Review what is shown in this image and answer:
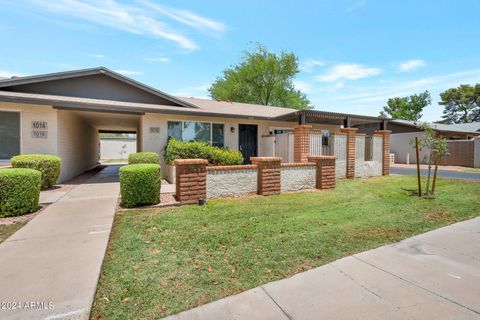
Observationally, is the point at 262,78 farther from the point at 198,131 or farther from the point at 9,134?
the point at 9,134

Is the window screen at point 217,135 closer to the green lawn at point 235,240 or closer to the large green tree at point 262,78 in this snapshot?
the green lawn at point 235,240

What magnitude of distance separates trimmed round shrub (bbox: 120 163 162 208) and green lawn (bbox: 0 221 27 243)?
1.91 metres

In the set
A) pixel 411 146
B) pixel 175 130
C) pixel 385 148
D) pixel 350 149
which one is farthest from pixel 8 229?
pixel 411 146

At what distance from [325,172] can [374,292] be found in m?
6.19

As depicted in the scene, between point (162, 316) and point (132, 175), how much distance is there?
13.6 feet

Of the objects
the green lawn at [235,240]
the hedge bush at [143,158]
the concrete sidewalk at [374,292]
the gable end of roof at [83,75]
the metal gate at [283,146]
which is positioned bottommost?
the concrete sidewalk at [374,292]

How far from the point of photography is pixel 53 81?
10.3 meters

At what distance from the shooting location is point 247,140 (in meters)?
13.6

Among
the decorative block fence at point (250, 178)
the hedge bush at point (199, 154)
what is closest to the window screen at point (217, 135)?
the hedge bush at point (199, 154)

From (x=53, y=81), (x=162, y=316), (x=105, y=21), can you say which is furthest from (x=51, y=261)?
(x=53, y=81)

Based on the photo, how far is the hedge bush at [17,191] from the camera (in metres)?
5.15

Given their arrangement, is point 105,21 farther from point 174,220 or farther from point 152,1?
point 174,220

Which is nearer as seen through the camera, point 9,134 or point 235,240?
point 235,240

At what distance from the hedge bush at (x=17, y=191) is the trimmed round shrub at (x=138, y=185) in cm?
186
